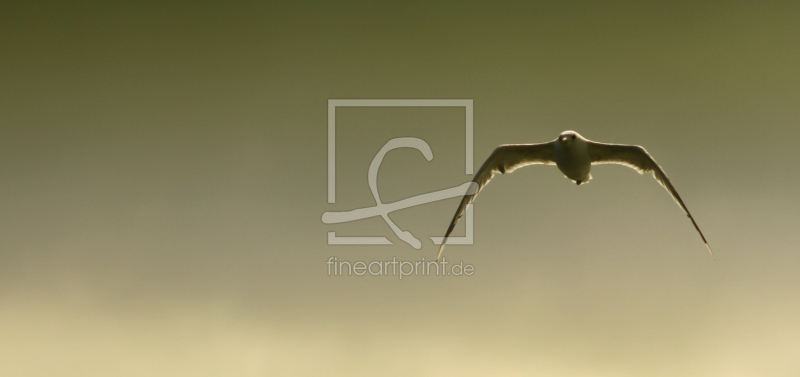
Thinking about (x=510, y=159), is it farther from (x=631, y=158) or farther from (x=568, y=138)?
(x=631, y=158)

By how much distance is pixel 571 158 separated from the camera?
3.50 m

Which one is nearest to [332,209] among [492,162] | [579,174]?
[492,162]

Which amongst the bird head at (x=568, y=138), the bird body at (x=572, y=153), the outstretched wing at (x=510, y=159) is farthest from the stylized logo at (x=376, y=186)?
the bird head at (x=568, y=138)

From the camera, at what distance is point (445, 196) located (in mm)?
4391

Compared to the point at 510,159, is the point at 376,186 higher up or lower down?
lower down

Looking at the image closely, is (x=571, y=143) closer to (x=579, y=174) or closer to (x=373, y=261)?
(x=579, y=174)

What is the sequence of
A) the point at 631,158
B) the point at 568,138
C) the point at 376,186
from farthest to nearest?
the point at 376,186 → the point at 631,158 → the point at 568,138

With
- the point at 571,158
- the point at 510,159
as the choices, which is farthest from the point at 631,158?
the point at 510,159

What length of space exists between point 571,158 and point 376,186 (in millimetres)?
1473

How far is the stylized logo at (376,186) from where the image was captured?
14.4ft

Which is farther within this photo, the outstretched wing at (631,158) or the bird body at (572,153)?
the outstretched wing at (631,158)

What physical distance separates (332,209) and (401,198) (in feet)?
1.56

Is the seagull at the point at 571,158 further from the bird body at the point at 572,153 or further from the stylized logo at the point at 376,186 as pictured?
the stylized logo at the point at 376,186

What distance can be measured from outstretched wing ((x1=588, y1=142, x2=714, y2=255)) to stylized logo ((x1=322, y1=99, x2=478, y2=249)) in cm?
92
